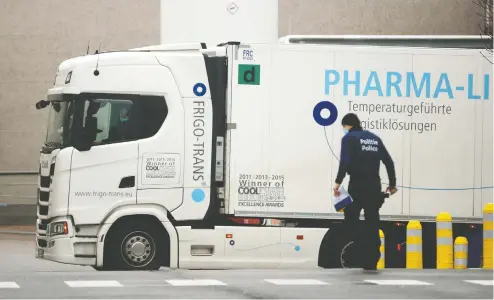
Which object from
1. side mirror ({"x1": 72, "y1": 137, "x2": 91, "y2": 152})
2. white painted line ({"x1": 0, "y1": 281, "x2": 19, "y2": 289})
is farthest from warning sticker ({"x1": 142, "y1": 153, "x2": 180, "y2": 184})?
white painted line ({"x1": 0, "y1": 281, "x2": 19, "y2": 289})

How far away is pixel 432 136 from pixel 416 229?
4.27 feet

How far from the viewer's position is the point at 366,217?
14.6 meters

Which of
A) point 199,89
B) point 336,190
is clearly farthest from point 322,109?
point 199,89

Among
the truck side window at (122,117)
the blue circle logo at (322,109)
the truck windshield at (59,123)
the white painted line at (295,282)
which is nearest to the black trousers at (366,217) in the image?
the blue circle logo at (322,109)

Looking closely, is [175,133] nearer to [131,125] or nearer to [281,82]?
[131,125]

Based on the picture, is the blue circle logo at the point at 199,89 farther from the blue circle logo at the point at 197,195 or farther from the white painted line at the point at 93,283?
the white painted line at the point at 93,283

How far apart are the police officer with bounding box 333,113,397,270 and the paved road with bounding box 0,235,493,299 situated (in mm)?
437

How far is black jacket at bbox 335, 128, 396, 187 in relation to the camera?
14.8 metres

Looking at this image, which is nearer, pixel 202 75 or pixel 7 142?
pixel 202 75

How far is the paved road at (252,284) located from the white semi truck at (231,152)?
6.11 feet

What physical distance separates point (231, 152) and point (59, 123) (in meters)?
2.27

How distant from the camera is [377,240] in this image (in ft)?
47.5

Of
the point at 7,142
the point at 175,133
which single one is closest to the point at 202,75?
the point at 175,133

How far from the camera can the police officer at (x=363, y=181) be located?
47.4 feet
